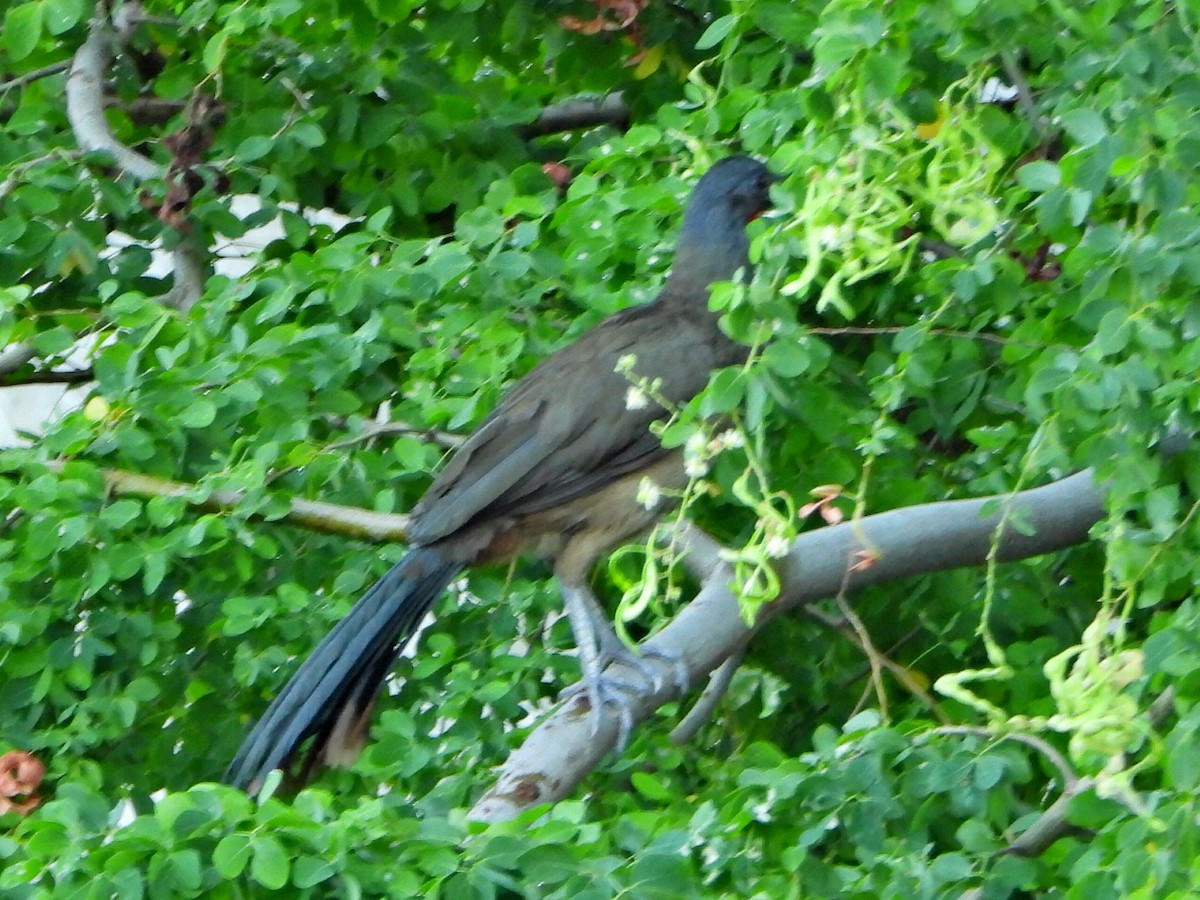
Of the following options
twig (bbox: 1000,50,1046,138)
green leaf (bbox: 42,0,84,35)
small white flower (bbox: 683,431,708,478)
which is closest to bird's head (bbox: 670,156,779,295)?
twig (bbox: 1000,50,1046,138)

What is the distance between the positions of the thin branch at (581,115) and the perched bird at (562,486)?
70cm

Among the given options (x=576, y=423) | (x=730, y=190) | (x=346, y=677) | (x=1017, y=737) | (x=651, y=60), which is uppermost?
(x=651, y=60)

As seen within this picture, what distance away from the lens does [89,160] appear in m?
3.69

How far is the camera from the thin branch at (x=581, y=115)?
14.4 feet

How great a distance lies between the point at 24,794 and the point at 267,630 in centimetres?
49

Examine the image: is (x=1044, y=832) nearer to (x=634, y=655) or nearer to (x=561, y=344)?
(x=634, y=655)

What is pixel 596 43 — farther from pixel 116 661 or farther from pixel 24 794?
pixel 24 794

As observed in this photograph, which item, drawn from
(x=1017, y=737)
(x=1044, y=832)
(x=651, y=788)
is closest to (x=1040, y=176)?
(x=1017, y=737)

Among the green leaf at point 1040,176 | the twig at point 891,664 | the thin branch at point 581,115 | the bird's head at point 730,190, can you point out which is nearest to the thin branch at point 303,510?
the twig at point 891,664

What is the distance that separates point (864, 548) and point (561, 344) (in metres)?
0.94

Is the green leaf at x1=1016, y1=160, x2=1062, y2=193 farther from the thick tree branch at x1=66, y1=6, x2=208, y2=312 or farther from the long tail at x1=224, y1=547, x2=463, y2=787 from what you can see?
the thick tree branch at x1=66, y1=6, x2=208, y2=312

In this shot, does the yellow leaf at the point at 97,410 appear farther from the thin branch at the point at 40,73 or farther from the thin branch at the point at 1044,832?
the thin branch at the point at 1044,832

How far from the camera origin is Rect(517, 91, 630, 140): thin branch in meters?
4.38

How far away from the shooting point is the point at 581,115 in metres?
4.43
